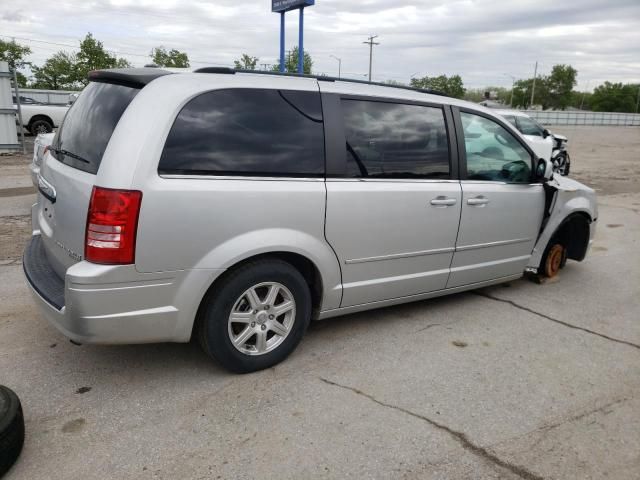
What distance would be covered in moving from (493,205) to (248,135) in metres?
2.20

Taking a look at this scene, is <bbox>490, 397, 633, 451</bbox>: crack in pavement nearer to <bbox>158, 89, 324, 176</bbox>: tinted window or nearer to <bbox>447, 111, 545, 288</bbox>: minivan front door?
<bbox>447, 111, 545, 288</bbox>: minivan front door

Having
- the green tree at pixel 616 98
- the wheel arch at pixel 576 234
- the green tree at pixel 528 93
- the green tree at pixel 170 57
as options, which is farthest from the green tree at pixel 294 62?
the green tree at pixel 616 98

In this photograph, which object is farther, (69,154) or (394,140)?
(394,140)

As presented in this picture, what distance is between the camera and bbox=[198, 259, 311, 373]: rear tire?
122 inches

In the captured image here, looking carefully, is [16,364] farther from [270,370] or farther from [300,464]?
[300,464]

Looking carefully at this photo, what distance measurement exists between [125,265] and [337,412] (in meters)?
1.38

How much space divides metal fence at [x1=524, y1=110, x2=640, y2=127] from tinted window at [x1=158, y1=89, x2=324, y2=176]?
53.7 metres

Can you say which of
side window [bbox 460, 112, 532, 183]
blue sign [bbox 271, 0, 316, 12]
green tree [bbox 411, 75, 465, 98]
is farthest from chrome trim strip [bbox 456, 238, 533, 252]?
green tree [bbox 411, 75, 465, 98]

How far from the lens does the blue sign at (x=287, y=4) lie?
60.6 ft

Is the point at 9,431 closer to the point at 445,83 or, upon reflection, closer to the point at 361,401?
the point at 361,401

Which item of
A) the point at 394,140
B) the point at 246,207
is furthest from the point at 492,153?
the point at 246,207

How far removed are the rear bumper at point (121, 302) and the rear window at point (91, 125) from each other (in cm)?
62

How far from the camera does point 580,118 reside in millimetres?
61344

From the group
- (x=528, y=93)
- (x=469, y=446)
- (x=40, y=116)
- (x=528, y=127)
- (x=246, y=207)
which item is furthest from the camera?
(x=528, y=93)
